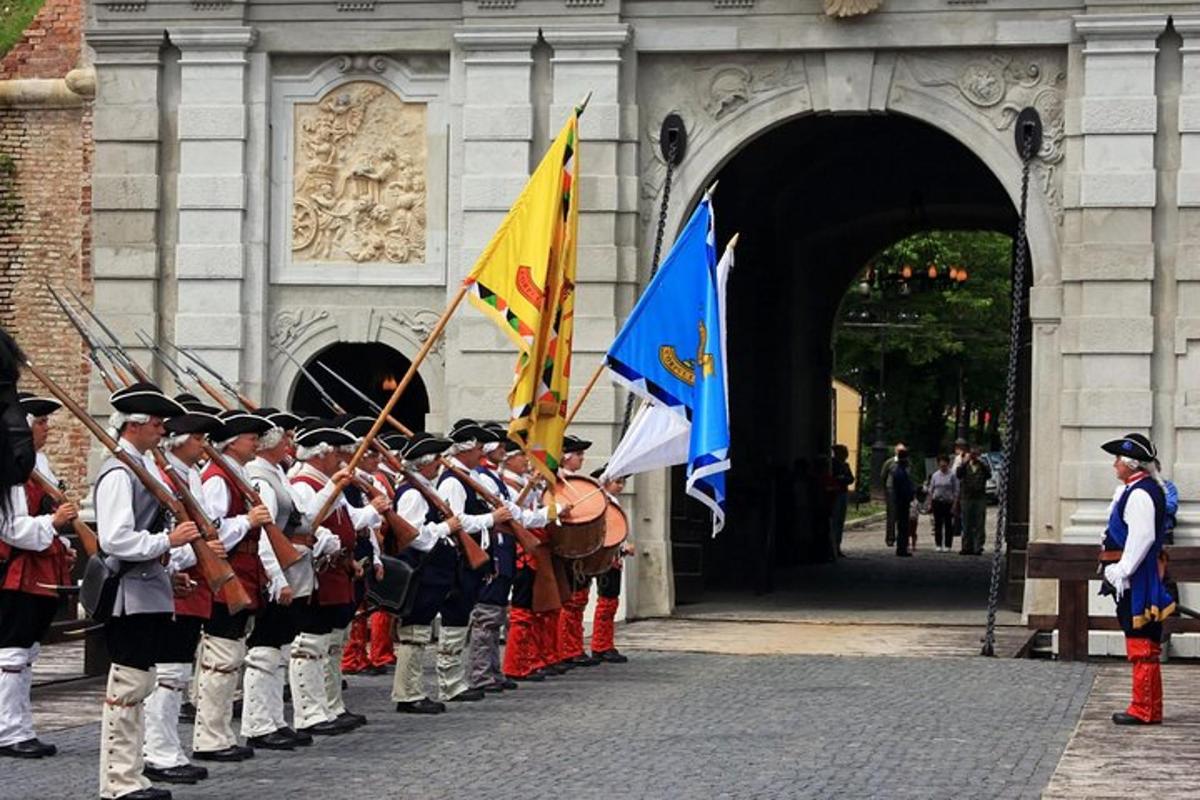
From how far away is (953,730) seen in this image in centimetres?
1722

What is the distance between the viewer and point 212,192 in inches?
1051

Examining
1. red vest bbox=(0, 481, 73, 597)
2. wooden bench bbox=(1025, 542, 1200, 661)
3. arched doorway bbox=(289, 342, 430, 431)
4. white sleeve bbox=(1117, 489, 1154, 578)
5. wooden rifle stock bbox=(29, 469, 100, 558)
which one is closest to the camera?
wooden rifle stock bbox=(29, 469, 100, 558)

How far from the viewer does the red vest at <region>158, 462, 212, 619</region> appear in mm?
14188

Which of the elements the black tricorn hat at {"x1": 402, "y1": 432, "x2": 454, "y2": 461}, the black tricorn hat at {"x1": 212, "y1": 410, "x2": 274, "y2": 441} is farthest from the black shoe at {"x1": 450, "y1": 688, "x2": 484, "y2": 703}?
the black tricorn hat at {"x1": 212, "y1": 410, "x2": 274, "y2": 441}

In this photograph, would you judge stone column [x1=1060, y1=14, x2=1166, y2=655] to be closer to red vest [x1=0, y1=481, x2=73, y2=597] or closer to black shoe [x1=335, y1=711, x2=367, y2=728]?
black shoe [x1=335, y1=711, x2=367, y2=728]

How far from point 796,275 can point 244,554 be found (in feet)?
72.8

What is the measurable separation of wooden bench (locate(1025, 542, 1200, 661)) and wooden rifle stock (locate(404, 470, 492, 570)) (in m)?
6.18

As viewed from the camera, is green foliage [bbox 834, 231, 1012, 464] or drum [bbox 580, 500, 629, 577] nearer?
drum [bbox 580, 500, 629, 577]

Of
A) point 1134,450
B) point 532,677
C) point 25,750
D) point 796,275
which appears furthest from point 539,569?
point 796,275

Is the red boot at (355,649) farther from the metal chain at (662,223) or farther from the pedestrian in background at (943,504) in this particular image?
the pedestrian in background at (943,504)

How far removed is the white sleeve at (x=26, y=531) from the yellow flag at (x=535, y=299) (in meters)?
3.55

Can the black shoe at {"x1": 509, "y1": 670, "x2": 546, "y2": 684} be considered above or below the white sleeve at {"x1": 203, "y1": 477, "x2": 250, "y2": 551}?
below

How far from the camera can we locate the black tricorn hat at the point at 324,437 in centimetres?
1683

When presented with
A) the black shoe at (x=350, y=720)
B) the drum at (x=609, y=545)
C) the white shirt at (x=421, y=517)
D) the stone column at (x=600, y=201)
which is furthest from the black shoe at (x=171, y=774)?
the stone column at (x=600, y=201)
